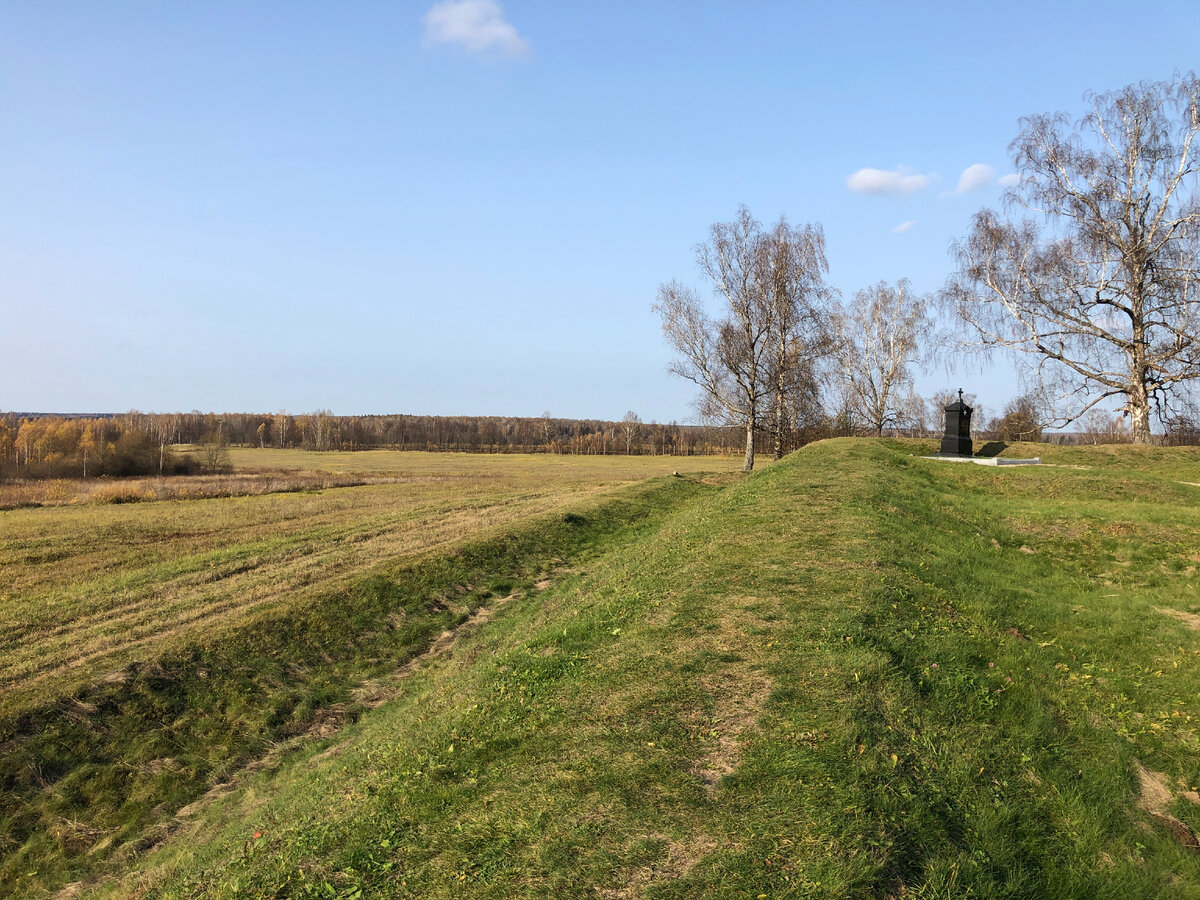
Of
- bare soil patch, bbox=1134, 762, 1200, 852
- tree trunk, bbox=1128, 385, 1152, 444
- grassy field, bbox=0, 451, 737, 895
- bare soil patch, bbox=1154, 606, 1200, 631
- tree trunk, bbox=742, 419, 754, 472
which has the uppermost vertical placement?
tree trunk, bbox=1128, 385, 1152, 444

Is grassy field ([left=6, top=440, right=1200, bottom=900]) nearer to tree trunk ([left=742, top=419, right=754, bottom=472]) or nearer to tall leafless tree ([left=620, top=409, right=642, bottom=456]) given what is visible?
tree trunk ([left=742, top=419, right=754, bottom=472])

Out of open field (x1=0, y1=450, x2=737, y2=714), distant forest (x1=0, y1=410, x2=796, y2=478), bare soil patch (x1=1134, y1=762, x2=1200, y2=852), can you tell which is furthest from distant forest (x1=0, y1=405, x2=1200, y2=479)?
bare soil patch (x1=1134, y1=762, x2=1200, y2=852)

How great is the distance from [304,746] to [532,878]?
6709 mm

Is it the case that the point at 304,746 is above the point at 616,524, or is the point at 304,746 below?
below

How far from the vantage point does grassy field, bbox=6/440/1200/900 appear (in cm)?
431

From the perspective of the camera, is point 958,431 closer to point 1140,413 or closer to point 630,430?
point 1140,413

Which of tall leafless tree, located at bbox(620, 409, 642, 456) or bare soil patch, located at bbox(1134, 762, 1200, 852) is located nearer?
bare soil patch, located at bbox(1134, 762, 1200, 852)

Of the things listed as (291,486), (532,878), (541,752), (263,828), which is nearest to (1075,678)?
(541,752)

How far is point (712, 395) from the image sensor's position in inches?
1390

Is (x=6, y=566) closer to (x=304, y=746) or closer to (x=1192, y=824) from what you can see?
(x=304, y=746)

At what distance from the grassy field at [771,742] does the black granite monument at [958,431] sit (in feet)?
43.2

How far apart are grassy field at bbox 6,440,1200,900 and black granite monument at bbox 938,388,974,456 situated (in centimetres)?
1317

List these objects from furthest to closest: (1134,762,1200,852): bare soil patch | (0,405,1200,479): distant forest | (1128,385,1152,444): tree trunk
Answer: (0,405,1200,479): distant forest < (1128,385,1152,444): tree trunk < (1134,762,1200,852): bare soil patch

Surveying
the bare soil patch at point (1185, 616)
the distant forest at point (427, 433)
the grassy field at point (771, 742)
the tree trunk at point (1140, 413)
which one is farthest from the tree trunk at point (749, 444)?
the distant forest at point (427, 433)
